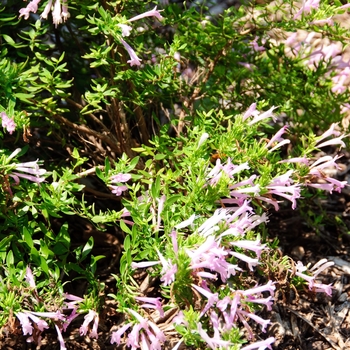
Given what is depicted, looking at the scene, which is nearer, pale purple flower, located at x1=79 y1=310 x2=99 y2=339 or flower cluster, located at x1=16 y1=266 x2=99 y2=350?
flower cluster, located at x1=16 y1=266 x2=99 y2=350

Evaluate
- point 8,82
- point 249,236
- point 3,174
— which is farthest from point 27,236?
point 249,236

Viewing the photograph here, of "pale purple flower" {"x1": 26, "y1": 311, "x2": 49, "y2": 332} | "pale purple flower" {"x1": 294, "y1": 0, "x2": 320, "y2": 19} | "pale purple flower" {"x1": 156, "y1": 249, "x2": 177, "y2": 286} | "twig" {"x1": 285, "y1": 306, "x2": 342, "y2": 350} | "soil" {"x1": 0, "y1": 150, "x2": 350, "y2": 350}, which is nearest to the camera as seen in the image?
"pale purple flower" {"x1": 156, "y1": 249, "x2": 177, "y2": 286}

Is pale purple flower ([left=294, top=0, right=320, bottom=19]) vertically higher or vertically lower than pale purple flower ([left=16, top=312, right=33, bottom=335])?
higher

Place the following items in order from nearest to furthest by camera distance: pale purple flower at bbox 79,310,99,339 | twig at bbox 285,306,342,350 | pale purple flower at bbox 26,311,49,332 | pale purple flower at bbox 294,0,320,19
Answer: pale purple flower at bbox 26,311,49,332 → pale purple flower at bbox 79,310,99,339 → pale purple flower at bbox 294,0,320,19 → twig at bbox 285,306,342,350

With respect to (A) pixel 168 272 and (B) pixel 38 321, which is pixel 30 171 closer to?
(B) pixel 38 321

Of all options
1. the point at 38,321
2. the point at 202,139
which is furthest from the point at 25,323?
the point at 202,139

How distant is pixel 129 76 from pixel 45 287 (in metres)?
0.80

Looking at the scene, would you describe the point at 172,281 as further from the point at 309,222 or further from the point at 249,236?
the point at 309,222

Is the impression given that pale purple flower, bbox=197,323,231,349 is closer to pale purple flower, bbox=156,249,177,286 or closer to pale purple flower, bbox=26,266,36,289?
pale purple flower, bbox=156,249,177,286

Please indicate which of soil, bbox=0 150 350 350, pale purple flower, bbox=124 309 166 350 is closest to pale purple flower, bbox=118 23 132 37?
pale purple flower, bbox=124 309 166 350

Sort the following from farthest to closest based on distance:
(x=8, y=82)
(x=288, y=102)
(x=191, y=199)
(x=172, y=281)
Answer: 1. (x=288, y=102)
2. (x=8, y=82)
3. (x=191, y=199)
4. (x=172, y=281)

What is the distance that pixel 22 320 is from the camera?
1939 millimetres

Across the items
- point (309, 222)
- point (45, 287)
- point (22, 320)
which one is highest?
point (22, 320)

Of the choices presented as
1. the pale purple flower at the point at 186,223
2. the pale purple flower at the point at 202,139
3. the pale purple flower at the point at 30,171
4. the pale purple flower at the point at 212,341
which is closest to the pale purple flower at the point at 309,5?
the pale purple flower at the point at 202,139
